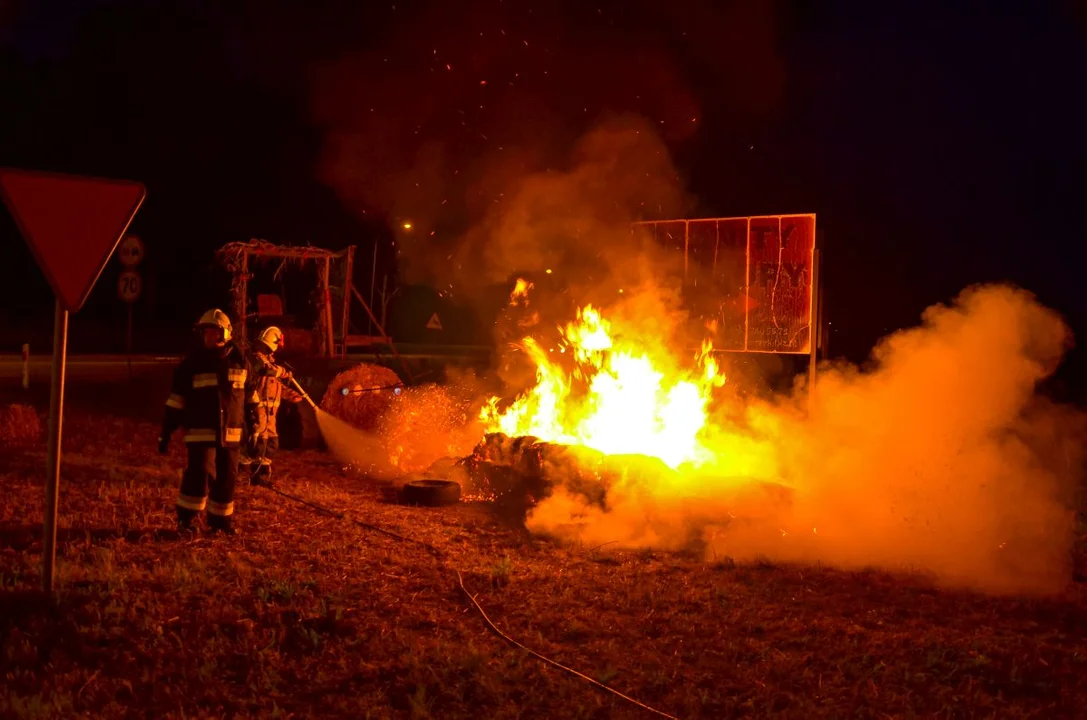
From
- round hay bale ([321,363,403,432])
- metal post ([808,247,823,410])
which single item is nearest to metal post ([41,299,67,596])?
round hay bale ([321,363,403,432])

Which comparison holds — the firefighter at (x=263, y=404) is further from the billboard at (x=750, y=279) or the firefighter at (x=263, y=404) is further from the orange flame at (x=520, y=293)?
the billboard at (x=750, y=279)

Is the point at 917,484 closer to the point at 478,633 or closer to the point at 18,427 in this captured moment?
the point at 478,633

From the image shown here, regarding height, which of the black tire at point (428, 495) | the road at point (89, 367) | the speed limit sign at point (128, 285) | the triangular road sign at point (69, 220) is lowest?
the black tire at point (428, 495)

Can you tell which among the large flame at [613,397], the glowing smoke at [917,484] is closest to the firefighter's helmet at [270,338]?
the large flame at [613,397]

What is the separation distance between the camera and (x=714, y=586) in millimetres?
6488

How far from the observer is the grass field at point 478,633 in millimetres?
4504

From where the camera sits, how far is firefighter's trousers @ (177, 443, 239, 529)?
24.4 feet

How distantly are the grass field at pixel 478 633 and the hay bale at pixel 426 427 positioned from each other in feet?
13.2

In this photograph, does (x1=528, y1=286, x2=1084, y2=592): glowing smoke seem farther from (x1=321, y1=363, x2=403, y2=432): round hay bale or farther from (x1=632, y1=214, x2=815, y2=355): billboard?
(x1=321, y1=363, x2=403, y2=432): round hay bale

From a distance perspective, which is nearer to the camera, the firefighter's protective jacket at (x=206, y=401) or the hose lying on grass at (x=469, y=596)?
the hose lying on grass at (x=469, y=596)

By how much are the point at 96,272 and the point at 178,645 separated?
2.32m

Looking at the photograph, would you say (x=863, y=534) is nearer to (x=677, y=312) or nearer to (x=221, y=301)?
(x=677, y=312)

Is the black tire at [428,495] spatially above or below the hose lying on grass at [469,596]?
above

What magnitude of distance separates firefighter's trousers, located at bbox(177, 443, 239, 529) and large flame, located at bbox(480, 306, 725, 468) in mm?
3403
